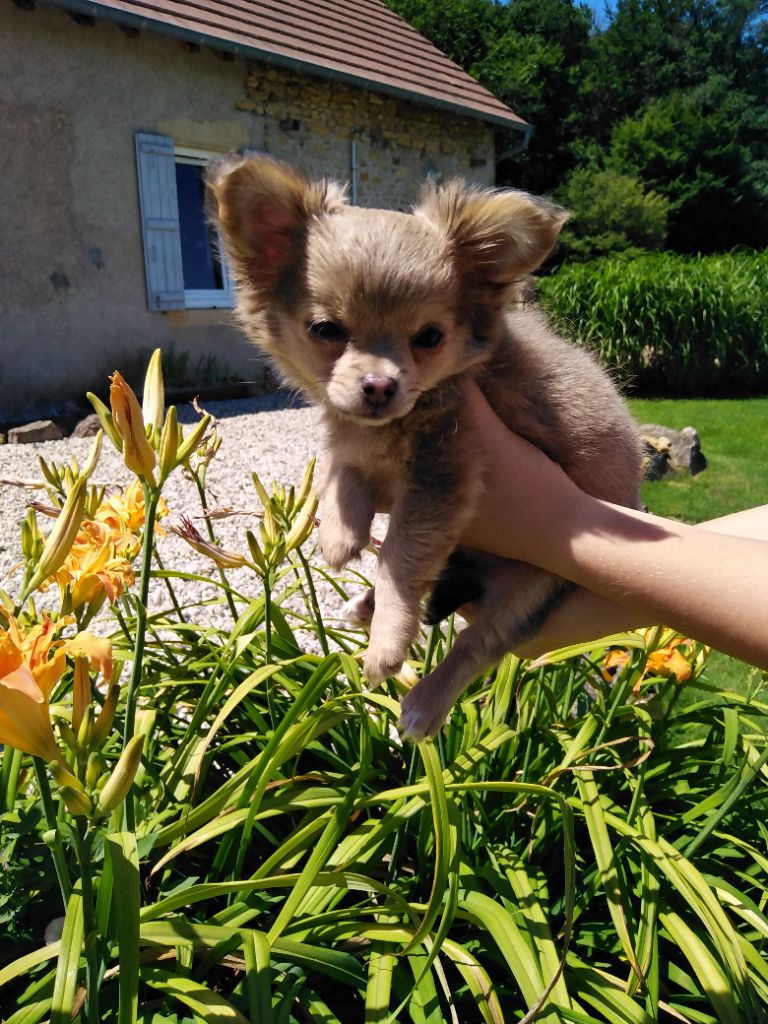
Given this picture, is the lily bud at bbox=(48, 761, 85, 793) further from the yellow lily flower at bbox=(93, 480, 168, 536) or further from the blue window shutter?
the blue window shutter

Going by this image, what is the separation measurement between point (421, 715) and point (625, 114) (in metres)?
38.6

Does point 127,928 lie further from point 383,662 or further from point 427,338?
point 427,338

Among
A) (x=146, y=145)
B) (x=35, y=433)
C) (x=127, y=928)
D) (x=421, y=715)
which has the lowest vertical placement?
(x=35, y=433)

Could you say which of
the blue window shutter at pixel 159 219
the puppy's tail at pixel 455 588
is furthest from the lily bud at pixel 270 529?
the blue window shutter at pixel 159 219

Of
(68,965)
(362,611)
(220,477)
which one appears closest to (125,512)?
(362,611)

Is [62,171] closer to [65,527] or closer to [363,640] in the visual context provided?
[363,640]

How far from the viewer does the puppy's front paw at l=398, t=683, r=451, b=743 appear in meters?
1.81

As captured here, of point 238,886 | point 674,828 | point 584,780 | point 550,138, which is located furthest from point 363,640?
point 550,138

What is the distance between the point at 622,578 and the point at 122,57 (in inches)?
377

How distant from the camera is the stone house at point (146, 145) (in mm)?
8438

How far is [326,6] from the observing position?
1195 cm

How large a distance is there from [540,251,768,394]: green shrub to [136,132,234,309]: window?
565cm

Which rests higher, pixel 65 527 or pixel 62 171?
pixel 62 171

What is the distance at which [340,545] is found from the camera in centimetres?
191
